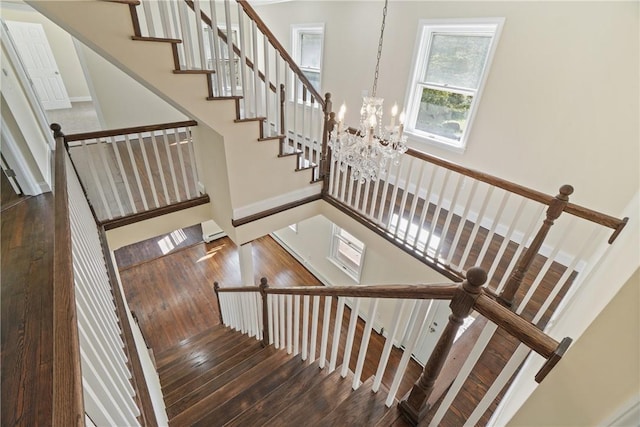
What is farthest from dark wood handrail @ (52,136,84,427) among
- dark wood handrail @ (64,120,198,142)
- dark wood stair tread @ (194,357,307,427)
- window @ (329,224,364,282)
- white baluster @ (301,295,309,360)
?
window @ (329,224,364,282)

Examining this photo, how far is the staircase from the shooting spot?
1.58m

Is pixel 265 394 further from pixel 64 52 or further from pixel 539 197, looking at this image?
pixel 64 52

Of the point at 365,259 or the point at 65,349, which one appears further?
the point at 365,259

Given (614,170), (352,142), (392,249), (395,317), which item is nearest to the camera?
(395,317)

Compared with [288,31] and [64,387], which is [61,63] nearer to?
[288,31]

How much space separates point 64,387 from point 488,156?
373 cm

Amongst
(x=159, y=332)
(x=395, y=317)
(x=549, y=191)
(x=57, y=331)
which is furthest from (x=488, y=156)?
(x=159, y=332)

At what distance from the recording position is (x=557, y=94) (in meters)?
2.68

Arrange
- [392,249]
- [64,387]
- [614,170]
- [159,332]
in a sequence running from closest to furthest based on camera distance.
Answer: [64,387], [614,170], [392,249], [159,332]

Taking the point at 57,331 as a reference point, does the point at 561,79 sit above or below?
above

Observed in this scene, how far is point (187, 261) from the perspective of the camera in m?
6.03

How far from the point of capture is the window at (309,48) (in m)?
4.98

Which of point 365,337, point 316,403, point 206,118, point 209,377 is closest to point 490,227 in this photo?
point 365,337

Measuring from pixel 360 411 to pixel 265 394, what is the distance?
0.74 metres
